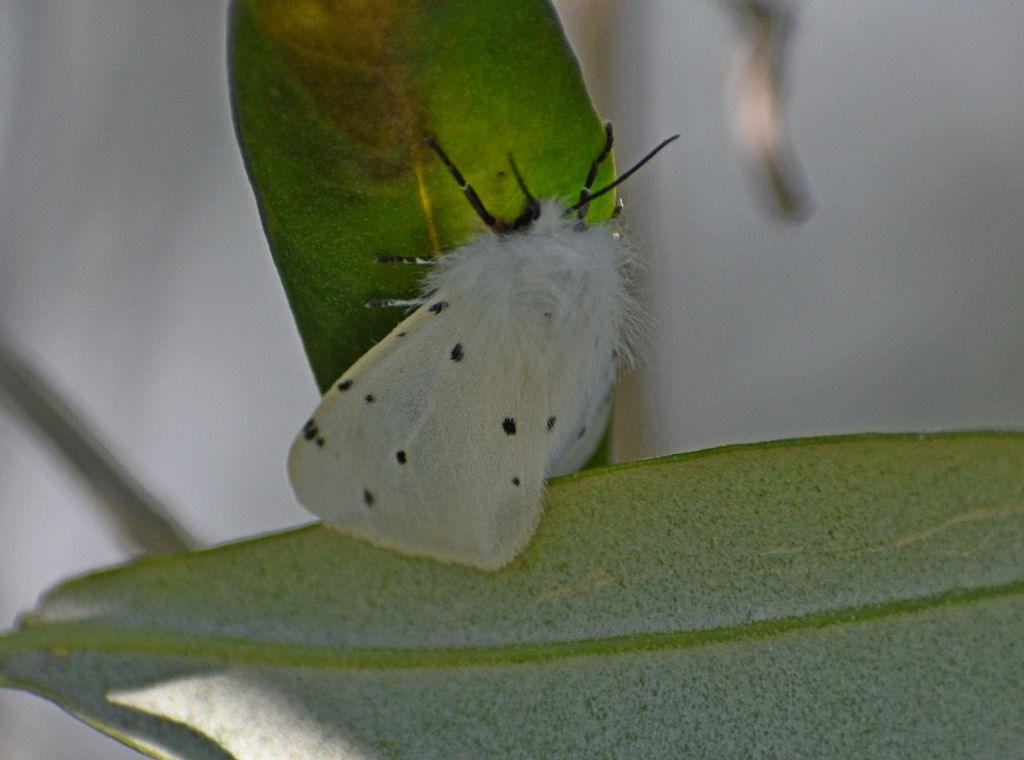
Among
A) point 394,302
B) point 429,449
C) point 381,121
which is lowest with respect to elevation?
point 429,449

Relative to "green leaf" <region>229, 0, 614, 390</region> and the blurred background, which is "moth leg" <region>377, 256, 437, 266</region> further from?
the blurred background

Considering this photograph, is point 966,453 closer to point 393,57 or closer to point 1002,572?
point 1002,572

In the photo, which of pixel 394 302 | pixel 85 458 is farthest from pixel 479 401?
pixel 85 458

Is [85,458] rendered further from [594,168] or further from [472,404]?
[594,168]

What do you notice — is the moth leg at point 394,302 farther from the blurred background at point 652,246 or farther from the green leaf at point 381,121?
the blurred background at point 652,246

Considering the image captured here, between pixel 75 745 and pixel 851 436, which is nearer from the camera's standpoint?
pixel 851 436

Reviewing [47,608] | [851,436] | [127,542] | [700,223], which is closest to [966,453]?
[851,436]
